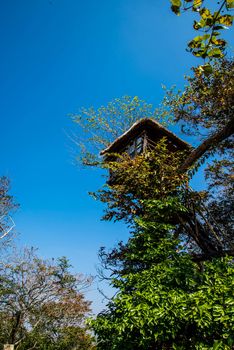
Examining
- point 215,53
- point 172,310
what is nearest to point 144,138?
point 172,310

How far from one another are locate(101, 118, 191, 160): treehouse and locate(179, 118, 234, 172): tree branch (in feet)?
6.02

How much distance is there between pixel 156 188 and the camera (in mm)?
9195

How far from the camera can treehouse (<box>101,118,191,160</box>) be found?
11.8 metres

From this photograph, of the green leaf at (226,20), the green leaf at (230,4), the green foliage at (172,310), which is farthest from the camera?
the green foliage at (172,310)

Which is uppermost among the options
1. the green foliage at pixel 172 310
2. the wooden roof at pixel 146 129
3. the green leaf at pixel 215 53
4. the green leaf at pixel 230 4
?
the wooden roof at pixel 146 129

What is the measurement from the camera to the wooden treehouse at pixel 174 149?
9.54m

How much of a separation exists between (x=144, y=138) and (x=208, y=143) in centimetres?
273

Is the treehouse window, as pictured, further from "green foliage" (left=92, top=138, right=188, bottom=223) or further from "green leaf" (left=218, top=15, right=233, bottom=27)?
"green leaf" (left=218, top=15, right=233, bottom=27)

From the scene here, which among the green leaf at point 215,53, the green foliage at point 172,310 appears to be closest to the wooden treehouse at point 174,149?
the green foliage at point 172,310

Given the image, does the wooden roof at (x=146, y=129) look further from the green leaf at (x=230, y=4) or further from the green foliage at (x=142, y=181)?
the green leaf at (x=230, y=4)

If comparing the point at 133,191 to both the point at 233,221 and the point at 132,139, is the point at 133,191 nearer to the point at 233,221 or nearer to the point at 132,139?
the point at 132,139

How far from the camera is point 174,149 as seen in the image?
12.3 metres

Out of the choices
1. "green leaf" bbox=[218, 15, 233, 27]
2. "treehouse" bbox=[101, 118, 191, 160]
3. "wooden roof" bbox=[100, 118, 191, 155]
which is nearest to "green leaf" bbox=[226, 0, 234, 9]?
"green leaf" bbox=[218, 15, 233, 27]

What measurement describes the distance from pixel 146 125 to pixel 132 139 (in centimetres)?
86
